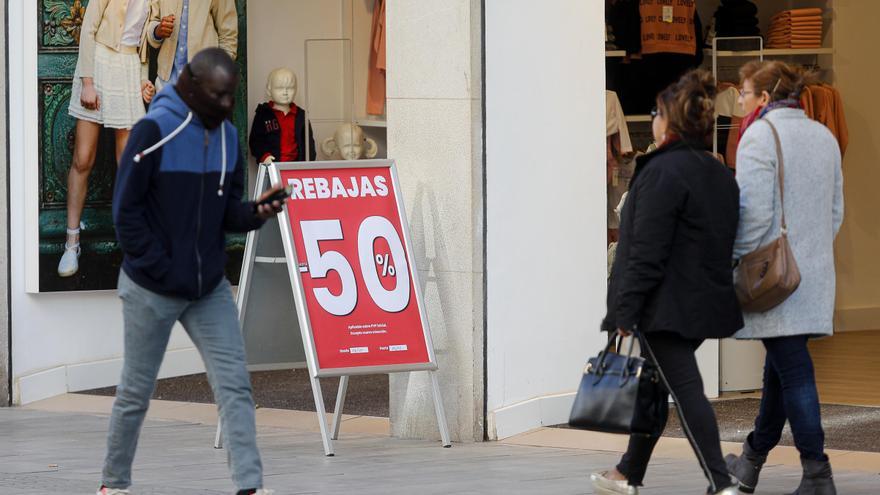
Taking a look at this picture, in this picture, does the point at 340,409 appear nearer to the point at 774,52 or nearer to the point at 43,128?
the point at 43,128

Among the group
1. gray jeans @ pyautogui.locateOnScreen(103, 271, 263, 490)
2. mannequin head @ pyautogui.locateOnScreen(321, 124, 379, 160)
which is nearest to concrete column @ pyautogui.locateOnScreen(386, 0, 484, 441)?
gray jeans @ pyautogui.locateOnScreen(103, 271, 263, 490)

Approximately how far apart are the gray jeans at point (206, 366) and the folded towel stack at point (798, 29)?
8470 mm

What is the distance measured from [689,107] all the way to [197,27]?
5840mm

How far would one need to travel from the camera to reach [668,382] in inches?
245

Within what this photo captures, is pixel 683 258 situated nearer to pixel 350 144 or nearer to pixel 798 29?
pixel 350 144

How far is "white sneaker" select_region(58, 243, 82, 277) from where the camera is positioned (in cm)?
1061

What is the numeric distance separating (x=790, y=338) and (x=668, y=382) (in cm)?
61

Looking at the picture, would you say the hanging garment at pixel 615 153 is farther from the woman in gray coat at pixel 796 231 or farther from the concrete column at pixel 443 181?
the woman in gray coat at pixel 796 231

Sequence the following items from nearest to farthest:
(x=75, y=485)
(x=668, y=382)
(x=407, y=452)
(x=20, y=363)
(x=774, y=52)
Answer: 1. (x=668, y=382)
2. (x=75, y=485)
3. (x=407, y=452)
4. (x=20, y=363)
5. (x=774, y=52)

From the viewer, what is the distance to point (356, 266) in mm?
8422

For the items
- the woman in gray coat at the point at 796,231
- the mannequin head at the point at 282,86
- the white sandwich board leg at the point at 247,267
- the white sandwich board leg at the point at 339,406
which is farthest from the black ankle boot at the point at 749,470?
the mannequin head at the point at 282,86

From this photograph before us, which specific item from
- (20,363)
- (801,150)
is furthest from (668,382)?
(20,363)

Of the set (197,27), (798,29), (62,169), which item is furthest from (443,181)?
(798,29)

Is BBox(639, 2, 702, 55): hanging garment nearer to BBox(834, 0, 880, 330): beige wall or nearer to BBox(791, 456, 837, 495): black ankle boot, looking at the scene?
BBox(834, 0, 880, 330): beige wall
